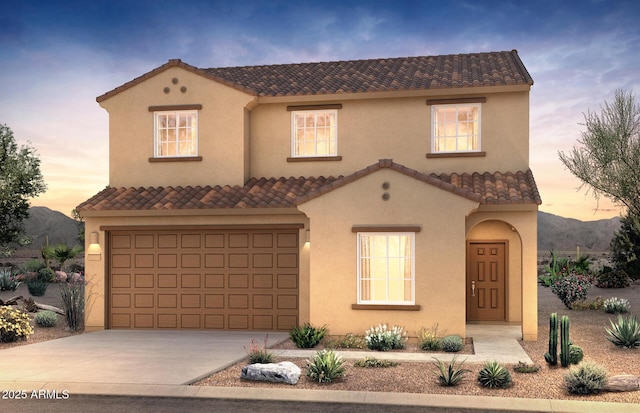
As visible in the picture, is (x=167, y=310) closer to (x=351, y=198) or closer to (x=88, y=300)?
(x=88, y=300)

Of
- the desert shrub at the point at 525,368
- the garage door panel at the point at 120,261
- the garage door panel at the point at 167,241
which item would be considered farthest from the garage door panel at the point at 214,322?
the desert shrub at the point at 525,368

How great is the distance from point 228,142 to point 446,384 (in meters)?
10.6

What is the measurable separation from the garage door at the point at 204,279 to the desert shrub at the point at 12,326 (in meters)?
2.63

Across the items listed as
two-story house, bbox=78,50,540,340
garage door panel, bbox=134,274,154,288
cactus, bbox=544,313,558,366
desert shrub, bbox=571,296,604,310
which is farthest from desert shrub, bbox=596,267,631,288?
garage door panel, bbox=134,274,154,288

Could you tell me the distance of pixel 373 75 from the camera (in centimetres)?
2102

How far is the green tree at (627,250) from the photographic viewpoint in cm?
3188

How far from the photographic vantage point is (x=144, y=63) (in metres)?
25.4

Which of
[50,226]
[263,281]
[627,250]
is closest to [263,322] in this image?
[263,281]

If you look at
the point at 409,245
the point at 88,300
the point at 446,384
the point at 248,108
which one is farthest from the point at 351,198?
the point at 88,300

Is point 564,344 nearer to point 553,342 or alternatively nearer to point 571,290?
point 553,342

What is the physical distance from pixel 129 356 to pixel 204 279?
185 inches

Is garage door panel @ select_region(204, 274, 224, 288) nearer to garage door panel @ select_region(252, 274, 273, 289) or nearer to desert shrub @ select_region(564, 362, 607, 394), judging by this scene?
garage door panel @ select_region(252, 274, 273, 289)

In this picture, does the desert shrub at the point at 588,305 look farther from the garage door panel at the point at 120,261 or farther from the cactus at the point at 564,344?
the garage door panel at the point at 120,261

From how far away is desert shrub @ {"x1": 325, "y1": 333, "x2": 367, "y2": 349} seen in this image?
15.3m
